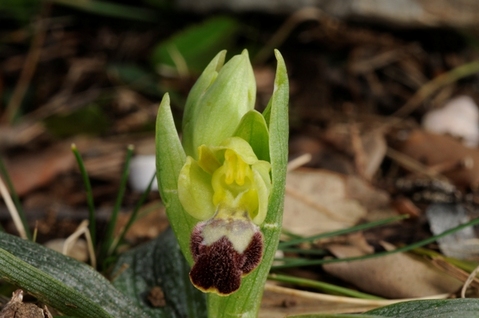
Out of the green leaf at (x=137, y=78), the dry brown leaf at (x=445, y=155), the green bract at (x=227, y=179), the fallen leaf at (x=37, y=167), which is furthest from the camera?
the green leaf at (x=137, y=78)

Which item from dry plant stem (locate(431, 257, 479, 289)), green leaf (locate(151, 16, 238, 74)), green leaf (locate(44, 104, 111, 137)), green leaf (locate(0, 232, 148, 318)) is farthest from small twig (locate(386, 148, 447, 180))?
green leaf (locate(0, 232, 148, 318))

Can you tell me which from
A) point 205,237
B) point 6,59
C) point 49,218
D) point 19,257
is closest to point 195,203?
point 205,237

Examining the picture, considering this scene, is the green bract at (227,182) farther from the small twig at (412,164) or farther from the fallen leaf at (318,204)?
the small twig at (412,164)

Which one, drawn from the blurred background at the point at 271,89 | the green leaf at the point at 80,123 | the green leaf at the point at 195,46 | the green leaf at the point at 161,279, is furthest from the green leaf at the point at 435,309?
the green leaf at the point at 195,46

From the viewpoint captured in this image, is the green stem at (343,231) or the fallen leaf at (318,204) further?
the fallen leaf at (318,204)

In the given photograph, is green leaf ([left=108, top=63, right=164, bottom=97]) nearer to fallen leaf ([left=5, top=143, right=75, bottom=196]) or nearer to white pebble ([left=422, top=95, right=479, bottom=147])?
fallen leaf ([left=5, top=143, right=75, bottom=196])

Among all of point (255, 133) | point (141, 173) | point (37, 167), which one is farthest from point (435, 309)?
point (37, 167)
